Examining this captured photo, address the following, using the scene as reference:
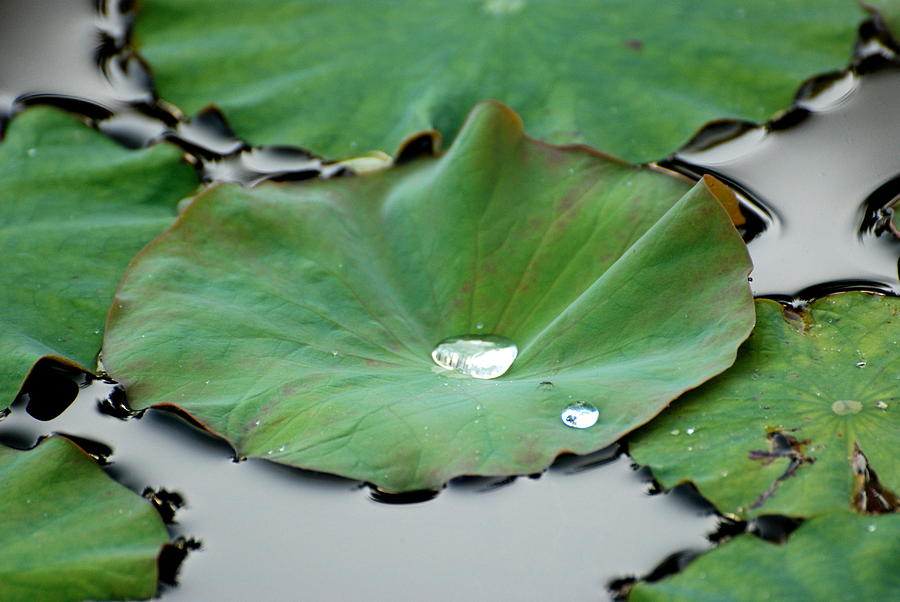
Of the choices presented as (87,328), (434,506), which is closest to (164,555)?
(434,506)

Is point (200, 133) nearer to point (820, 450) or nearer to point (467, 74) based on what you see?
point (467, 74)

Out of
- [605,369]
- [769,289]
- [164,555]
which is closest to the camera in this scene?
[164,555]

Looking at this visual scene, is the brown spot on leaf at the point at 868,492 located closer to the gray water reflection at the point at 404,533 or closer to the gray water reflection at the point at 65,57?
the gray water reflection at the point at 404,533

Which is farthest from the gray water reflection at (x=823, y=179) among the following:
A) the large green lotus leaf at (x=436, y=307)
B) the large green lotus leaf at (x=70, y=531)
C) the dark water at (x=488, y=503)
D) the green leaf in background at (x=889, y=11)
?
the large green lotus leaf at (x=70, y=531)

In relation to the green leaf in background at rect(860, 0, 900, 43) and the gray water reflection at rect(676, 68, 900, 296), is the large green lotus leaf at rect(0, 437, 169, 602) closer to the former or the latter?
the gray water reflection at rect(676, 68, 900, 296)

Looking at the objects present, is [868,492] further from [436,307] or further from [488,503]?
[436,307]

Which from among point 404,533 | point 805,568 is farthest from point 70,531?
point 805,568
